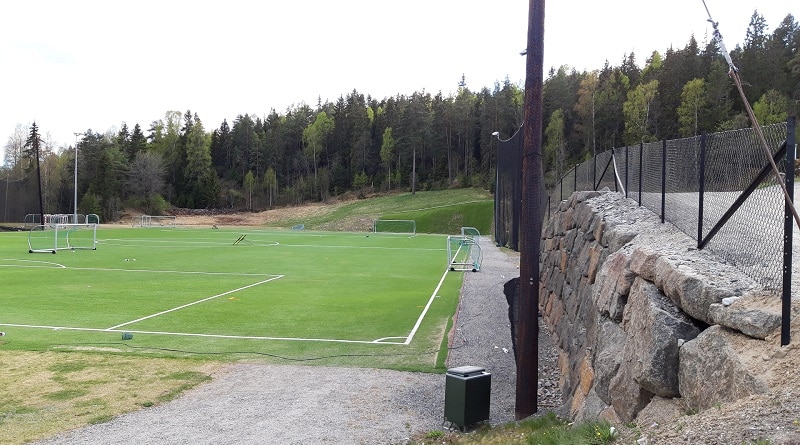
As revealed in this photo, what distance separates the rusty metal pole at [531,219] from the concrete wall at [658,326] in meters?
0.52

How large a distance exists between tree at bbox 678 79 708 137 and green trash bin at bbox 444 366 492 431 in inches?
2260

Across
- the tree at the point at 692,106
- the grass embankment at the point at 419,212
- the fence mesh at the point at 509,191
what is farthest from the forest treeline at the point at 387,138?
the fence mesh at the point at 509,191

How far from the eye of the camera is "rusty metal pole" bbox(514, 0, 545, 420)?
7.49m

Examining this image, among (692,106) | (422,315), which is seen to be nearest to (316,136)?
(692,106)

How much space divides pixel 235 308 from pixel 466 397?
8.99m

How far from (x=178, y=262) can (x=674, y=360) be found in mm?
24237

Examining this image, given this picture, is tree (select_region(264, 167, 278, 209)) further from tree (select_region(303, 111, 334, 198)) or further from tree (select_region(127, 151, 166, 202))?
tree (select_region(127, 151, 166, 202))

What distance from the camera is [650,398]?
4484mm

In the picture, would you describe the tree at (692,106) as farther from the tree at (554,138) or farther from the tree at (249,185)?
the tree at (249,185)

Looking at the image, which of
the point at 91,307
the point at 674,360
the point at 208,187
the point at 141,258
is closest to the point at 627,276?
the point at 674,360

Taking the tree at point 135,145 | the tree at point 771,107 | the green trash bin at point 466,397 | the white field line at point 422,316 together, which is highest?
the tree at point 135,145

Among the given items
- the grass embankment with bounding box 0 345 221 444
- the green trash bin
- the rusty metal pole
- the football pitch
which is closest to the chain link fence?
the rusty metal pole

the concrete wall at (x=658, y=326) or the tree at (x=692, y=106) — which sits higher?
the tree at (x=692, y=106)

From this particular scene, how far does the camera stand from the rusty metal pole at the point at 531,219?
7492 mm
